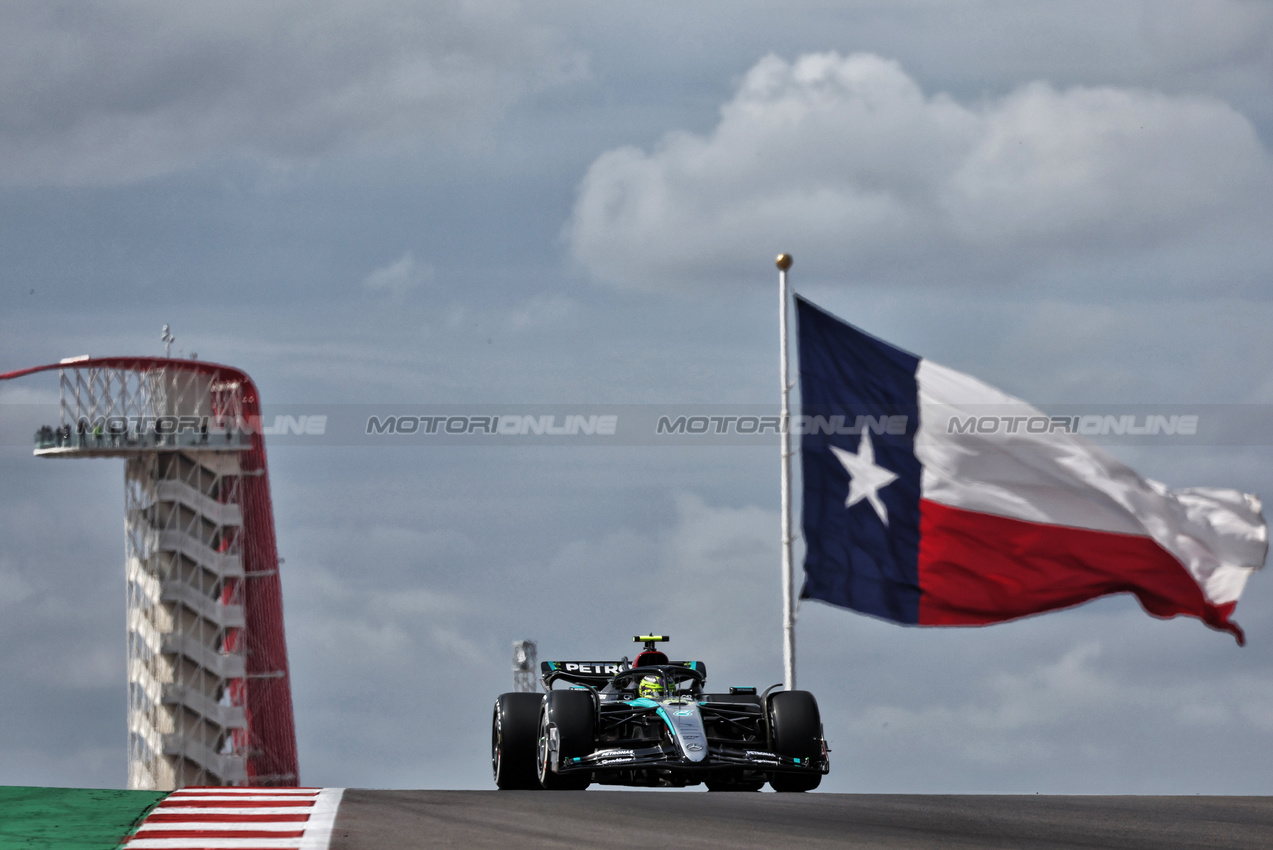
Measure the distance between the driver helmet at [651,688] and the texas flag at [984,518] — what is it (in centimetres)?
244

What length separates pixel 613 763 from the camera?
65.6 feet

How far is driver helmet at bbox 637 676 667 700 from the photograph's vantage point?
2182 centimetres

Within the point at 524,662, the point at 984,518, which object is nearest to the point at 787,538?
the point at 984,518

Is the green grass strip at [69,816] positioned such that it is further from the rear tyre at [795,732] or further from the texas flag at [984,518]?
the texas flag at [984,518]

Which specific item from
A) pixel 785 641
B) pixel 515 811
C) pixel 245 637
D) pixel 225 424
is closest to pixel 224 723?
pixel 245 637

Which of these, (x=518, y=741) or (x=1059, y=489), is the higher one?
(x=1059, y=489)

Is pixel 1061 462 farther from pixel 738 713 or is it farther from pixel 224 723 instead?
pixel 224 723

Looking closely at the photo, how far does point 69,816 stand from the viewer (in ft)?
53.4

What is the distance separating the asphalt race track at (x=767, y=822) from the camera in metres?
15.0

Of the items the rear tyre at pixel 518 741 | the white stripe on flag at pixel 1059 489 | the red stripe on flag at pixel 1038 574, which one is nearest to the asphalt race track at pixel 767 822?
the rear tyre at pixel 518 741

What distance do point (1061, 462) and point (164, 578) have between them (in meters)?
62.8

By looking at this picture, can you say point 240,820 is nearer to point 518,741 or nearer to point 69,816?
point 69,816

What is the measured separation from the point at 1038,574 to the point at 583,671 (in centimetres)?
637

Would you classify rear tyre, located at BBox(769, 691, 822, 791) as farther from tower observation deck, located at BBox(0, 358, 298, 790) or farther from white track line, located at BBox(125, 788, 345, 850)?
tower observation deck, located at BBox(0, 358, 298, 790)
